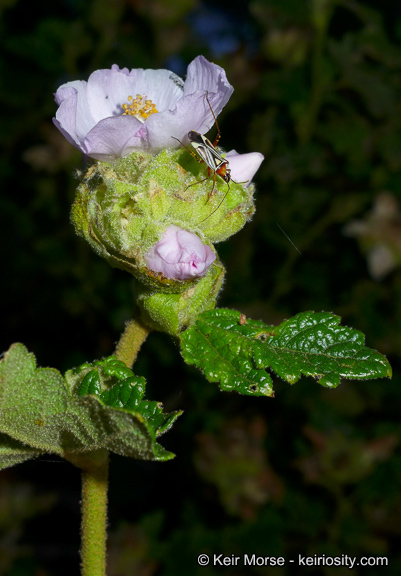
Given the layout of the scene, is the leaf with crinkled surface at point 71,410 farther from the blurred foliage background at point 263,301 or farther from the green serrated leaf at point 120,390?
the blurred foliage background at point 263,301

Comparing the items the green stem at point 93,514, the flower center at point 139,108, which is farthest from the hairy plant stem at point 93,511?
the flower center at point 139,108

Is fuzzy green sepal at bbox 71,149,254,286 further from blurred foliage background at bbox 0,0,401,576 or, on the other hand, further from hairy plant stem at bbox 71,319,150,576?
blurred foliage background at bbox 0,0,401,576

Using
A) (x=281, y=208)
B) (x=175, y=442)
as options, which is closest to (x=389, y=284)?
(x=281, y=208)

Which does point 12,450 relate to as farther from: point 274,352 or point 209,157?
point 209,157

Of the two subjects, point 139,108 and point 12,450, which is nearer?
point 12,450

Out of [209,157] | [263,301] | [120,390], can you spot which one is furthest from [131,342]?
[263,301]

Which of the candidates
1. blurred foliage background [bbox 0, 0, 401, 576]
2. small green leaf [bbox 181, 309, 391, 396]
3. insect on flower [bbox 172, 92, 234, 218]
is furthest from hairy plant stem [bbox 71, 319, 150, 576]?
blurred foliage background [bbox 0, 0, 401, 576]
